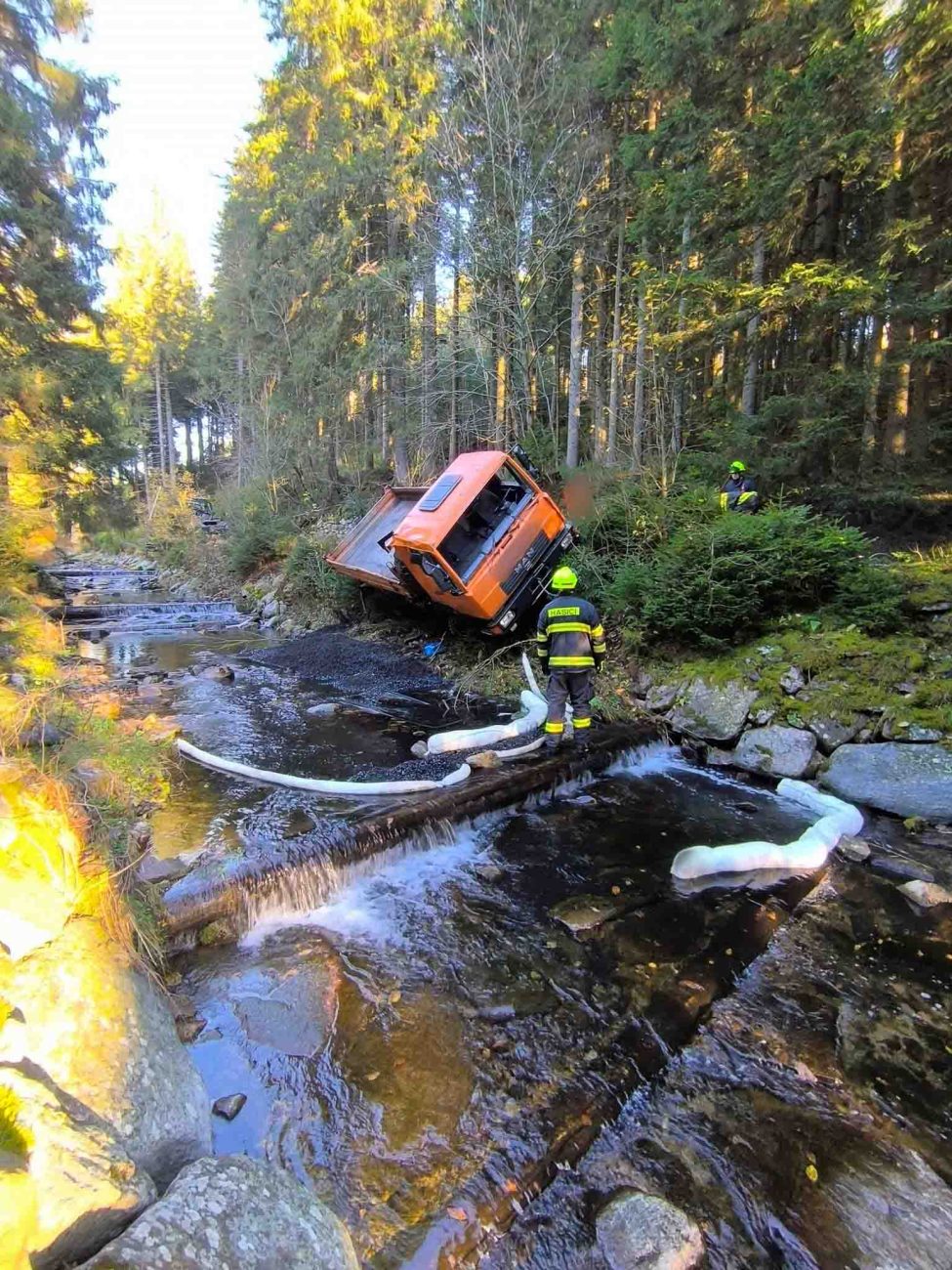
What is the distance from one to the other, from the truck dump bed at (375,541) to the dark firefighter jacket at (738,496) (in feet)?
16.4

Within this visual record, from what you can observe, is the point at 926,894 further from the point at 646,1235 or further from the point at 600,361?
the point at 600,361

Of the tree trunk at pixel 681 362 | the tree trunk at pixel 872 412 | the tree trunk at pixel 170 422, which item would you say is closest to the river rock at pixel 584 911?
the tree trunk at pixel 681 362

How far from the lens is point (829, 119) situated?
28.2ft

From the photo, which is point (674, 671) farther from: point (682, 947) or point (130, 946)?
point (130, 946)

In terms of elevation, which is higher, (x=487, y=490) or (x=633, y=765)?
(x=487, y=490)

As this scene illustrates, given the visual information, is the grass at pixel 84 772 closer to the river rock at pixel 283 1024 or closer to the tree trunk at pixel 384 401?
the river rock at pixel 283 1024

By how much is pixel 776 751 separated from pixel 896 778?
1071 millimetres

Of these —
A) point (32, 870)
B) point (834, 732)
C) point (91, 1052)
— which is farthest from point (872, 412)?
point (91, 1052)

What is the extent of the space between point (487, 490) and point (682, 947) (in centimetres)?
682

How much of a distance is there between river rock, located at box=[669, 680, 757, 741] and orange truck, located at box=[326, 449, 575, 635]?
8.33 ft

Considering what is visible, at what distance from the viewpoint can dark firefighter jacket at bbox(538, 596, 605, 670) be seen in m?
6.60

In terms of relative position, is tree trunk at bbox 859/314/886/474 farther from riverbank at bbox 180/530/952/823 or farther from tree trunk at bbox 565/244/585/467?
tree trunk at bbox 565/244/585/467

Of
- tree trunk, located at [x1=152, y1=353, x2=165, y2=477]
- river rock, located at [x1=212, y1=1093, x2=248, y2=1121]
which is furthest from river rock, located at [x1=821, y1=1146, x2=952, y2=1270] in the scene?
tree trunk, located at [x1=152, y1=353, x2=165, y2=477]

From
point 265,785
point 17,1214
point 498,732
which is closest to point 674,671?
point 498,732
